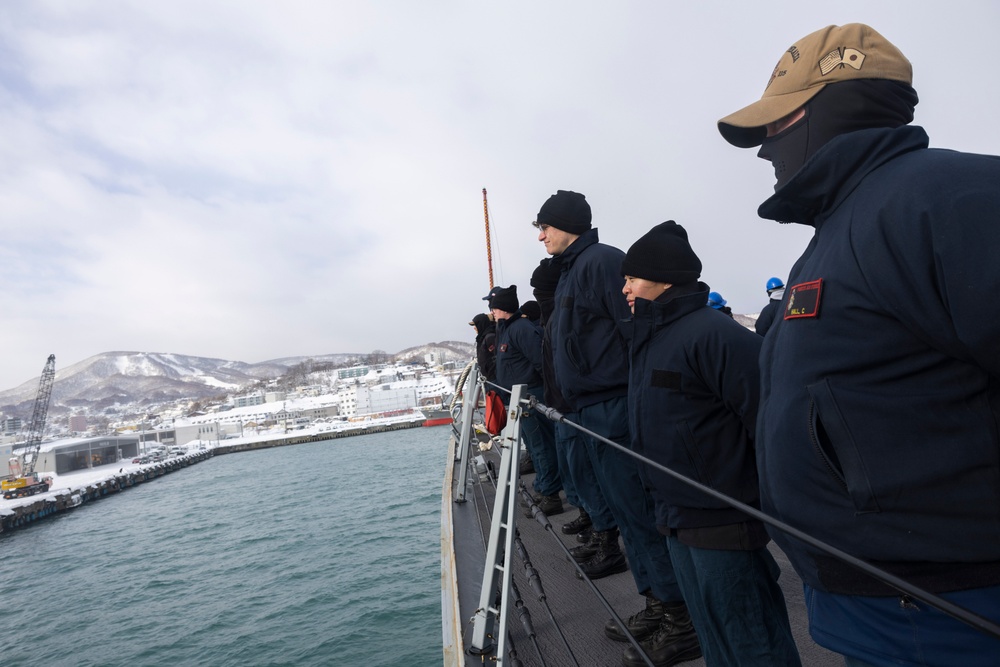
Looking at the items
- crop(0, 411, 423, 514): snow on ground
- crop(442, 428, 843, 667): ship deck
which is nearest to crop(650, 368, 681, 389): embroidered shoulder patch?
crop(442, 428, 843, 667): ship deck

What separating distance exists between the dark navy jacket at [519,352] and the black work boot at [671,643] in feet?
6.71

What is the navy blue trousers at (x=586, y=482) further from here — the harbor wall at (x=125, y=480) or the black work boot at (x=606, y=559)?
the harbor wall at (x=125, y=480)

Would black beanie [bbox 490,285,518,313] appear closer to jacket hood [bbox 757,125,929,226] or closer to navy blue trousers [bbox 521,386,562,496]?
navy blue trousers [bbox 521,386,562,496]

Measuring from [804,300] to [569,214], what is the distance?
1.83 metres

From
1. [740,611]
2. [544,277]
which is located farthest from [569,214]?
[740,611]

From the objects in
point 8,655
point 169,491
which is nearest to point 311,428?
point 169,491

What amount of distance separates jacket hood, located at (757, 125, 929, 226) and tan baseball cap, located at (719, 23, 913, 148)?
0.15 m

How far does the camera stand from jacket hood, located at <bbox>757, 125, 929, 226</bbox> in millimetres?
807

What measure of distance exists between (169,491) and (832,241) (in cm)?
4297

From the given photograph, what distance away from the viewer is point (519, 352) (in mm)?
4137

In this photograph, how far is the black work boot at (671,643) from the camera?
78.9 inches

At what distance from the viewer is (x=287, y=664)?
9.00 meters

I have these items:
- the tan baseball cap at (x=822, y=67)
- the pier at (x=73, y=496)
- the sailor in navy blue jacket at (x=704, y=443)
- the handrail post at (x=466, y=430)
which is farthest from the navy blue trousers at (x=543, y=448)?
the pier at (x=73, y=496)

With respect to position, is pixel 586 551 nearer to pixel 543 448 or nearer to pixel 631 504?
pixel 631 504
